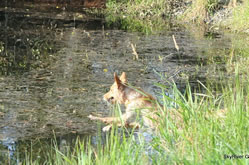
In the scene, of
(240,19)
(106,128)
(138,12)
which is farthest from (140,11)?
(106,128)

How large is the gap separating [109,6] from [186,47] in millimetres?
5730

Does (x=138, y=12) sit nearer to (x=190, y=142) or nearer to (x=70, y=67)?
(x=70, y=67)

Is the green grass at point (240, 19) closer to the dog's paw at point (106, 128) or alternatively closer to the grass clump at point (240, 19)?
the grass clump at point (240, 19)

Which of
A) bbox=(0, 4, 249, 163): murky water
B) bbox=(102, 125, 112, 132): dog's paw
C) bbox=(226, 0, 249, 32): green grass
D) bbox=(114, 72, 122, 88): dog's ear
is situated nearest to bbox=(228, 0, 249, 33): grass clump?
bbox=(226, 0, 249, 32): green grass

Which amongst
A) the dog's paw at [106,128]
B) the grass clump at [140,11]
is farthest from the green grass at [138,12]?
the dog's paw at [106,128]

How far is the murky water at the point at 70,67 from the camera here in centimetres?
537

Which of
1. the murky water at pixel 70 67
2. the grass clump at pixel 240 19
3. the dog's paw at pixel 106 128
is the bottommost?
the dog's paw at pixel 106 128

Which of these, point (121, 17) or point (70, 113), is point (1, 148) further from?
point (121, 17)

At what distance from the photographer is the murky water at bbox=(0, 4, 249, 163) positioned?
17.6 feet

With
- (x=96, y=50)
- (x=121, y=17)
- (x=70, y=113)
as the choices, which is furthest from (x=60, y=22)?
(x=70, y=113)

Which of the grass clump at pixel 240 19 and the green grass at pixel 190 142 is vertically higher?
the grass clump at pixel 240 19

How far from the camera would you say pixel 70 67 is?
773cm

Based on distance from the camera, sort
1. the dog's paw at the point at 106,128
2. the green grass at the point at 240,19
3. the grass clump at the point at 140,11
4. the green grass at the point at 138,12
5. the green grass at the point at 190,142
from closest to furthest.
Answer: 1. the green grass at the point at 190,142
2. the dog's paw at the point at 106,128
3. the green grass at the point at 240,19
4. the green grass at the point at 138,12
5. the grass clump at the point at 140,11

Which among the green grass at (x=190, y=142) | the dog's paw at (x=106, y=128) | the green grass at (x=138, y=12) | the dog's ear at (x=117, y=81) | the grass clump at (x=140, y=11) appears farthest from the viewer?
the grass clump at (x=140, y=11)
